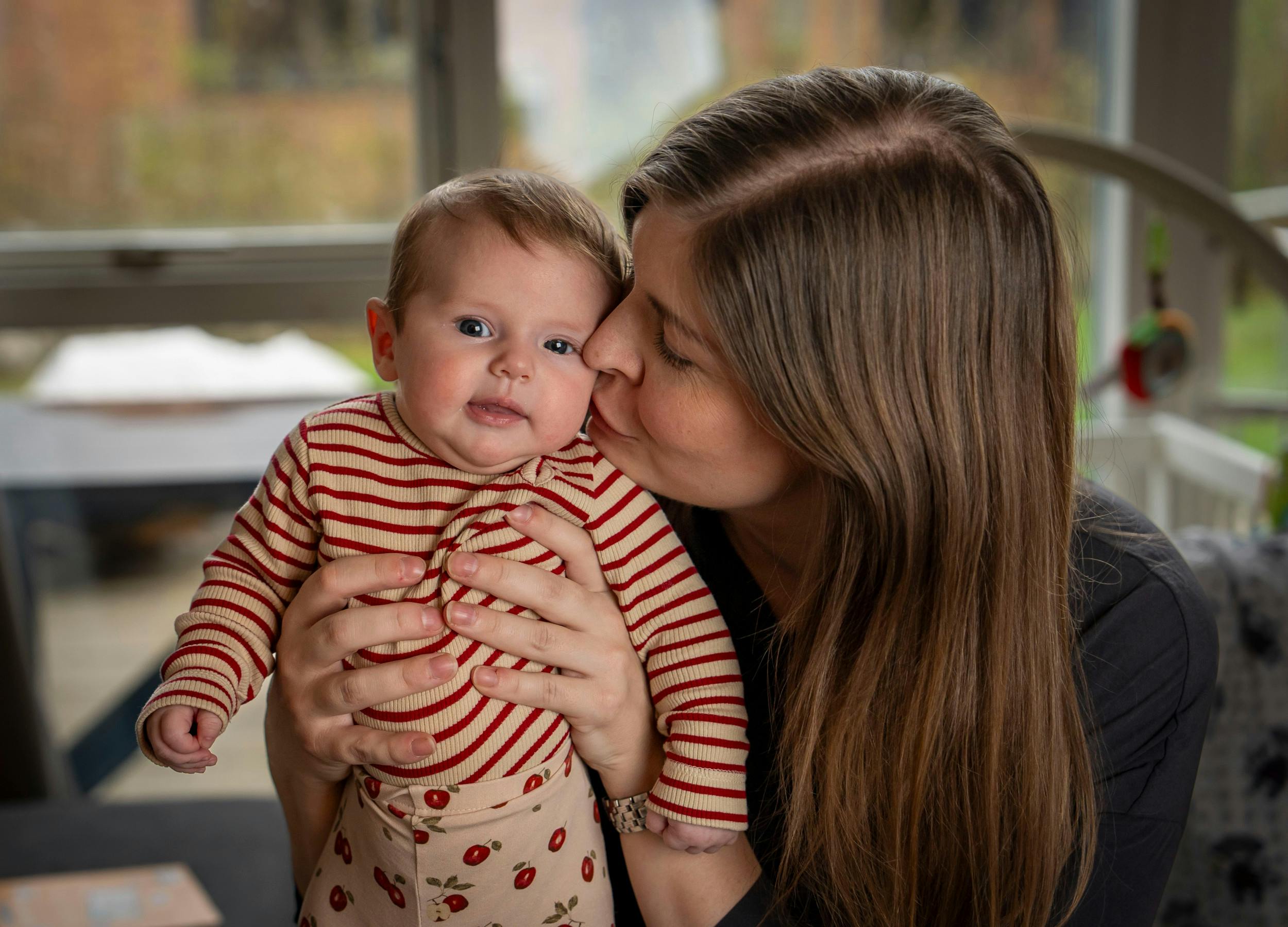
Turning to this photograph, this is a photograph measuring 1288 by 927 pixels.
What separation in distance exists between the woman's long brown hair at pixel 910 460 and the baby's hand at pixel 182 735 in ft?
1.59

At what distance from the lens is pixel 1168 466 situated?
8.23 ft

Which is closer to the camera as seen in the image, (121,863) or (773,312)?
(773,312)

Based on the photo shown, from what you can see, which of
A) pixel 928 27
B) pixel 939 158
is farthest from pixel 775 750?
pixel 928 27

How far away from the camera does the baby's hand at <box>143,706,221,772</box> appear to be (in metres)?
0.91

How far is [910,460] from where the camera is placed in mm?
981

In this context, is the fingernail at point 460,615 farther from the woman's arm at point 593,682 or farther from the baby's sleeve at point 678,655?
the baby's sleeve at point 678,655

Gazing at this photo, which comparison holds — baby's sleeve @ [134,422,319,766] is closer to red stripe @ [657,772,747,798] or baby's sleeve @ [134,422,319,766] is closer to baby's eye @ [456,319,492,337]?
baby's eye @ [456,319,492,337]

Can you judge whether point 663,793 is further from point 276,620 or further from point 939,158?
point 939,158

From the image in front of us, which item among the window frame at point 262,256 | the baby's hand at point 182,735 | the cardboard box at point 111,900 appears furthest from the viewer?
the window frame at point 262,256

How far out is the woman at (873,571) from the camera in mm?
942

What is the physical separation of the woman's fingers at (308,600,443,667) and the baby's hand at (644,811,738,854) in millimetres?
251

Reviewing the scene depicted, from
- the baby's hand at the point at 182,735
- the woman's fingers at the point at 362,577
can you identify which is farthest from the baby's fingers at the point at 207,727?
the woman's fingers at the point at 362,577

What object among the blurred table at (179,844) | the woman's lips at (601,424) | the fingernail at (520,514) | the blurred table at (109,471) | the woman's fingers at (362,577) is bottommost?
the blurred table at (179,844)

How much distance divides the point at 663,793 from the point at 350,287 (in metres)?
1.96
